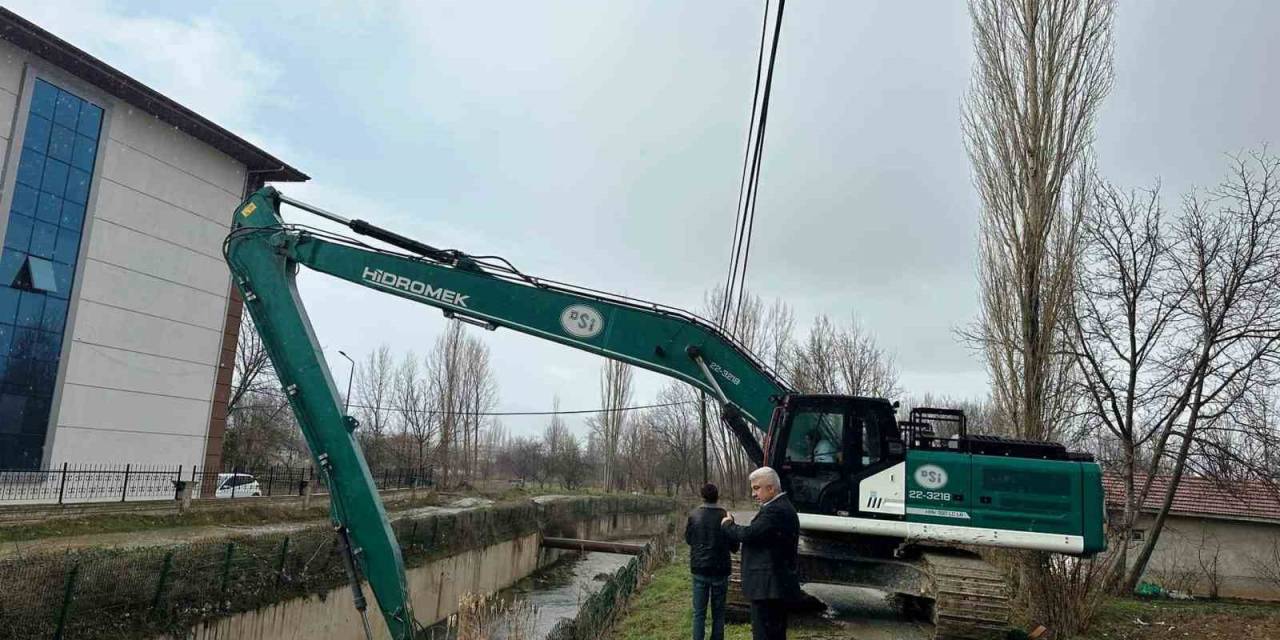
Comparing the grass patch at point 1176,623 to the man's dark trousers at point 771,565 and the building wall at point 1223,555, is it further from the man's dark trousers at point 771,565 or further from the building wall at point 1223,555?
the building wall at point 1223,555

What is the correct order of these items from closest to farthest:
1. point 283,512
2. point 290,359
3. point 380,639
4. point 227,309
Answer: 1. point 290,359
2. point 380,639
3. point 283,512
4. point 227,309

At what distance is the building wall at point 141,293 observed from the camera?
21188 millimetres

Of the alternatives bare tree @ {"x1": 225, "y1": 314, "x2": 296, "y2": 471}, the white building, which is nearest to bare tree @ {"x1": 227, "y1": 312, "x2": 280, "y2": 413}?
bare tree @ {"x1": 225, "y1": 314, "x2": 296, "y2": 471}

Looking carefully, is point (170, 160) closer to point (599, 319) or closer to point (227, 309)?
point (227, 309)

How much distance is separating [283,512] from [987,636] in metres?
19.3

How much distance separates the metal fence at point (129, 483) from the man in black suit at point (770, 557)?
11.7 meters

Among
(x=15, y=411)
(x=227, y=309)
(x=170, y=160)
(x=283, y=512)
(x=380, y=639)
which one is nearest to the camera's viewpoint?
(x=380, y=639)

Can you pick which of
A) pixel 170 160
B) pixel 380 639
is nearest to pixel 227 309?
pixel 170 160

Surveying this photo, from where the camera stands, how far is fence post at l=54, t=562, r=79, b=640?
356 inches

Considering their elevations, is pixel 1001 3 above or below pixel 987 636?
above

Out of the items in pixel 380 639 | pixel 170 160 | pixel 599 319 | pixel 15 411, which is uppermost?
pixel 170 160

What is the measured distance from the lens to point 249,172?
2728 cm

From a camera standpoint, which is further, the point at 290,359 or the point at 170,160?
the point at 170,160

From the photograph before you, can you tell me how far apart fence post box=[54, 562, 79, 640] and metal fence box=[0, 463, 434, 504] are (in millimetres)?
5893
